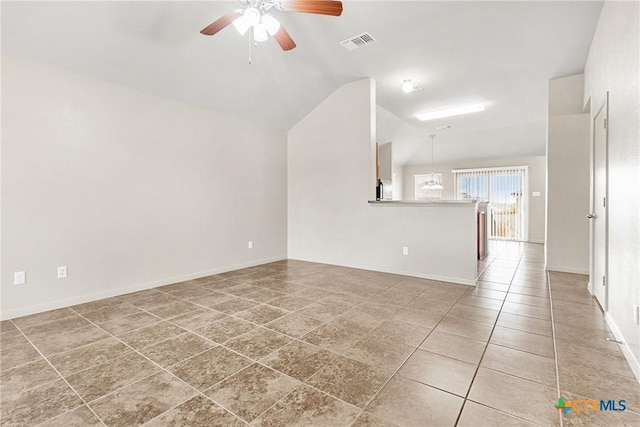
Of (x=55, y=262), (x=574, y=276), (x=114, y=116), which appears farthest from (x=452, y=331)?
(x=114, y=116)

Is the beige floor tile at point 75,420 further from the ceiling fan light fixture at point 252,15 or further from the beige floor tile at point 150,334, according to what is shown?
the ceiling fan light fixture at point 252,15

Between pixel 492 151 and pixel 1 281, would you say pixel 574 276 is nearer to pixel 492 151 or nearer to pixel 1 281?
pixel 492 151

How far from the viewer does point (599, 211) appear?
10.0 feet

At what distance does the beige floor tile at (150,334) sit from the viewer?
2381 millimetres

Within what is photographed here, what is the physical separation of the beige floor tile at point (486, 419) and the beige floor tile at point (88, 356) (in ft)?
7.56

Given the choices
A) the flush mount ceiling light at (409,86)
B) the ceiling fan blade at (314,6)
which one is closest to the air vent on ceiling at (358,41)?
the flush mount ceiling light at (409,86)

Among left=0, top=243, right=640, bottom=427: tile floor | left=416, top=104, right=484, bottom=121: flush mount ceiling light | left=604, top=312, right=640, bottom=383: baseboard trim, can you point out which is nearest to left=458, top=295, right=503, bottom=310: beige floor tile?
left=0, top=243, right=640, bottom=427: tile floor

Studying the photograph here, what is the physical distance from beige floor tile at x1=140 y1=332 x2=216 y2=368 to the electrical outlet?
1.78 m

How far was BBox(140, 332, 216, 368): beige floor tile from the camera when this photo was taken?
83.5 inches

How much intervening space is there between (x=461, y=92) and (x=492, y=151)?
168 inches

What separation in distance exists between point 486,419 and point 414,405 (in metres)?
0.35

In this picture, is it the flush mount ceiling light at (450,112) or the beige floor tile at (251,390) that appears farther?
the flush mount ceiling light at (450,112)

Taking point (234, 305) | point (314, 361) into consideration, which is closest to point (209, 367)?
point (314, 361)

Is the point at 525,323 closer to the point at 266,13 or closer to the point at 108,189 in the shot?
the point at 266,13
